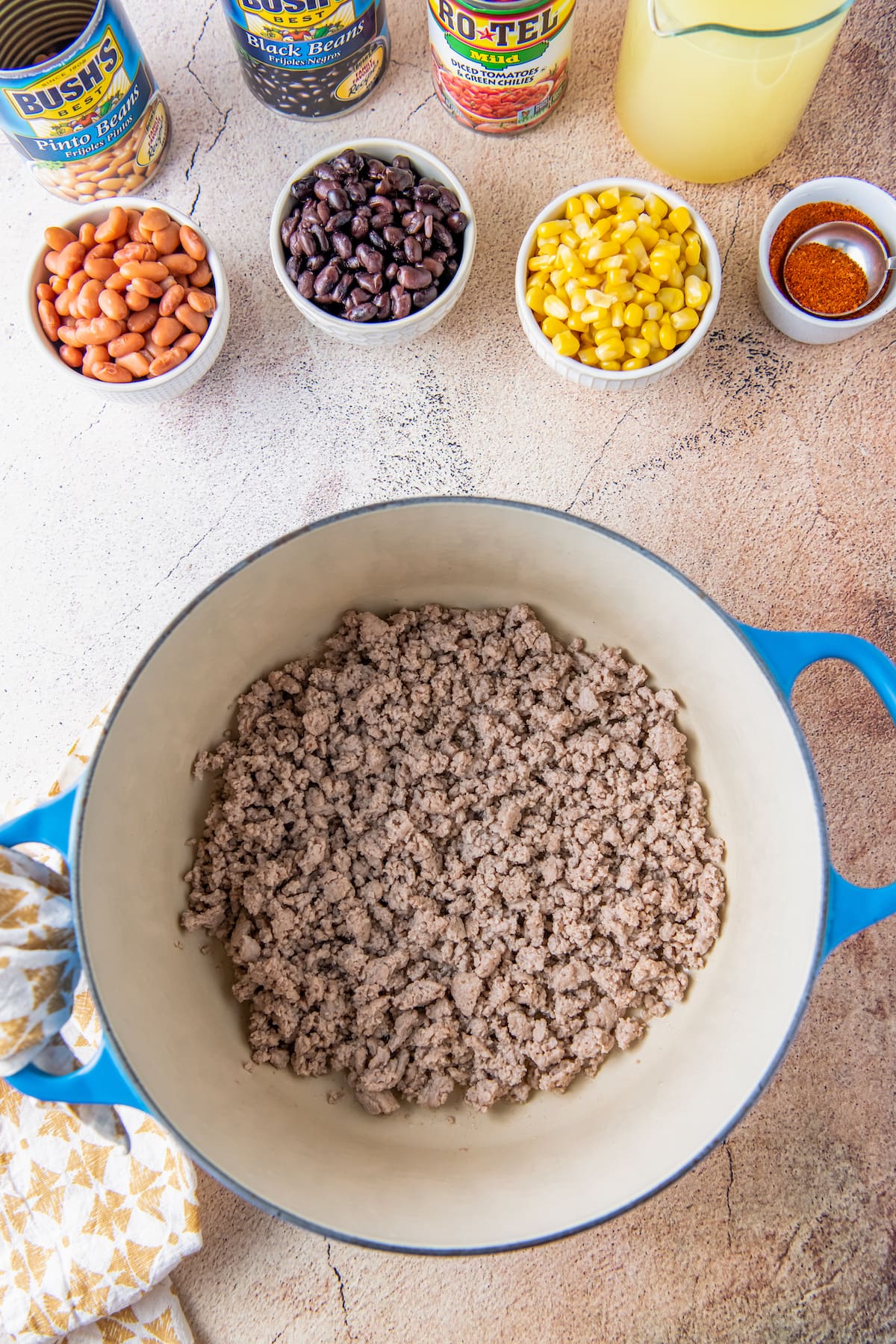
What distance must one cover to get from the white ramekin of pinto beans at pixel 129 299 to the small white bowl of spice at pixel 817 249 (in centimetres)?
59

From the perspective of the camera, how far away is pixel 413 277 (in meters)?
0.96

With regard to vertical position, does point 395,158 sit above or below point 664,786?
above

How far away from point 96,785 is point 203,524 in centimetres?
38

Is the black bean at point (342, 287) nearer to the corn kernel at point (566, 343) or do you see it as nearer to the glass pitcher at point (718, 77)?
the corn kernel at point (566, 343)

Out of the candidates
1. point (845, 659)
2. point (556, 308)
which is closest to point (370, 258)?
point (556, 308)

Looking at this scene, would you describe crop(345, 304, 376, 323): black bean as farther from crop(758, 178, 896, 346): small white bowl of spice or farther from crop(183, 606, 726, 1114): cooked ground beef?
crop(758, 178, 896, 346): small white bowl of spice

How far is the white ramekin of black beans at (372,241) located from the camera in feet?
3.18

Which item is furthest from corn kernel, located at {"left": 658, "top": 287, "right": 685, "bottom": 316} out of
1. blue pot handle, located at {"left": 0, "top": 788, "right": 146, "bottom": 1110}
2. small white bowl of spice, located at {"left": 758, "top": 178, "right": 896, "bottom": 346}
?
blue pot handle, located at {"left": 0, "top": 788, "right": 146, "bottom": 1110}

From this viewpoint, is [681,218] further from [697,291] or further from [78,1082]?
[78,1082]

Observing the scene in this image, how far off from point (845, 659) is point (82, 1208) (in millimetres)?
894

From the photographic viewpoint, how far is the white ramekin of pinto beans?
0.98 m

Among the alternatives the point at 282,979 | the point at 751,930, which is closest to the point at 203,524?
the point at 282,979

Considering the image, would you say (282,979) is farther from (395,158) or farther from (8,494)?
(395,158)

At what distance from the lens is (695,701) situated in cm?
93
